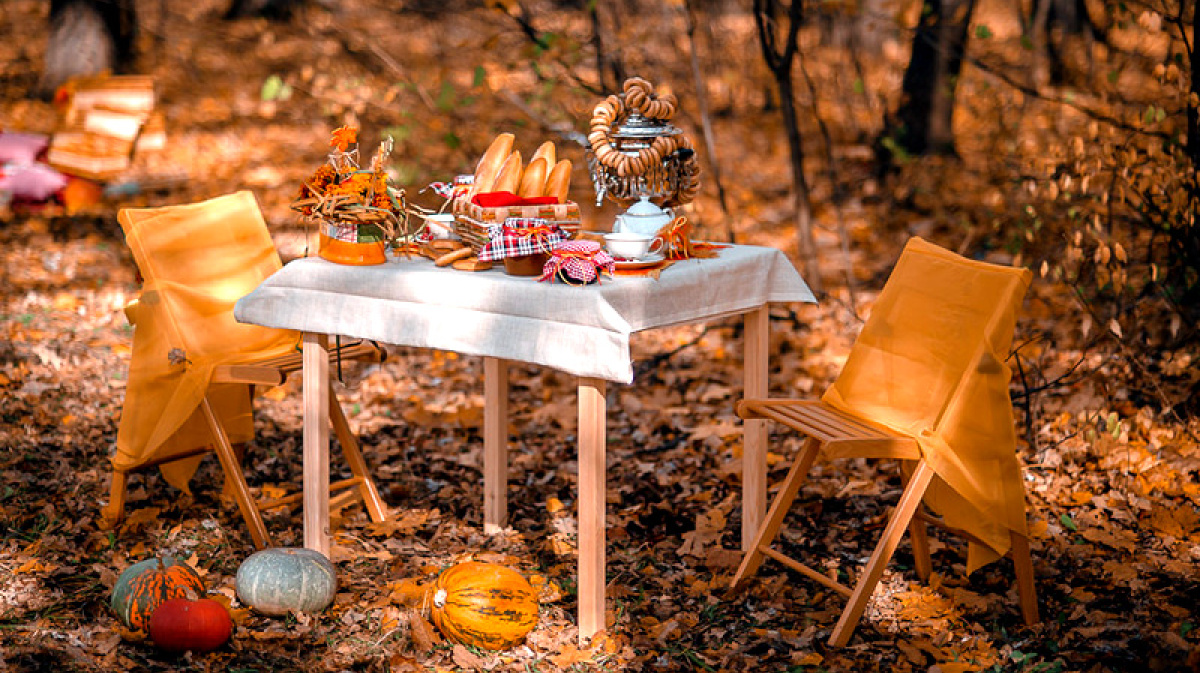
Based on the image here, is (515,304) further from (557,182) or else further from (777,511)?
(777,511)

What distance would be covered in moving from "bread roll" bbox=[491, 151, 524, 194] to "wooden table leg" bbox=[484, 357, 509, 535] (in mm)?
900

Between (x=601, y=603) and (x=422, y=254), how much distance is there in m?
1.38

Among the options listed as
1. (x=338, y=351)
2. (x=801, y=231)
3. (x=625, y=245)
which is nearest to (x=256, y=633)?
(x=338, y=351)

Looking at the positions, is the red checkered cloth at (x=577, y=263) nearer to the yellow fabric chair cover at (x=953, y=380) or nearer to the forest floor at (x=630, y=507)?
the yellow fabric chair cover at (x=953, y=380)

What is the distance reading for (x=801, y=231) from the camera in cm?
801

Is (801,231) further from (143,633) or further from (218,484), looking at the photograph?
(143,633)

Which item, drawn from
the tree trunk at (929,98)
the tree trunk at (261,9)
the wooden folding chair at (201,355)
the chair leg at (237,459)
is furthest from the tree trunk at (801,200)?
the tree trunk at (261,9)

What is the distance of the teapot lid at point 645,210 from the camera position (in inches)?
172

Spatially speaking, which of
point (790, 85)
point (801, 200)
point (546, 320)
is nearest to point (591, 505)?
point (546, 320)

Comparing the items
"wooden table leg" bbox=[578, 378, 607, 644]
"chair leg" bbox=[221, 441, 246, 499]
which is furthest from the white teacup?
"chair leg" bbox=[221, 441, 246, 499]

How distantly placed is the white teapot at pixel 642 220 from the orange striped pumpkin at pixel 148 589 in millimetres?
1810

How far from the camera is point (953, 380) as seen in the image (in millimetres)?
4059

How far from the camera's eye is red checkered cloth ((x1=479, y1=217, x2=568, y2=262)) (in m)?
4.07

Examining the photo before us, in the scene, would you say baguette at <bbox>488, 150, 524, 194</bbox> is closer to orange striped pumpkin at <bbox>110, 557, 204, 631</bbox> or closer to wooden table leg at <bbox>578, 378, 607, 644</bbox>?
wooden table leg at <bbox>578, 378, 607, 644</bbox>
